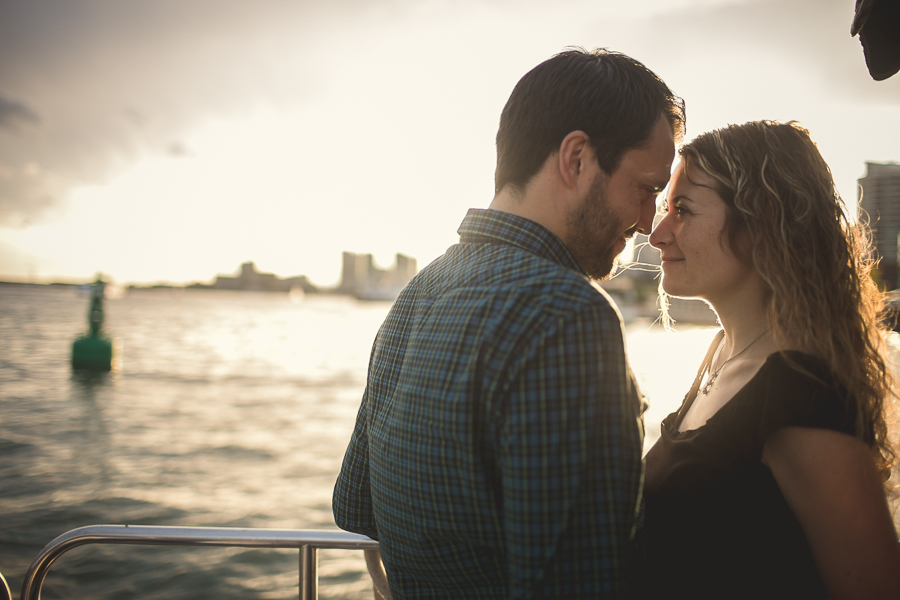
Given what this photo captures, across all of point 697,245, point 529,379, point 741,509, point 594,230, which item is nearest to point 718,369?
point 697,245

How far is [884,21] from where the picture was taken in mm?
1502

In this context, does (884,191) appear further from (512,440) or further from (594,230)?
(512,440)

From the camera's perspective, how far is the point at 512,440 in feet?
3.00

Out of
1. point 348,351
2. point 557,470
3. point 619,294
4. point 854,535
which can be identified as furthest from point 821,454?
point 619,294

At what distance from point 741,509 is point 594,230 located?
0.92 meters

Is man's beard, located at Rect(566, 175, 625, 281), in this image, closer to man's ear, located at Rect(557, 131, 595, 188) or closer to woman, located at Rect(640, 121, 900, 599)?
man's ear, located at Rect(557, 131, 595, 188)

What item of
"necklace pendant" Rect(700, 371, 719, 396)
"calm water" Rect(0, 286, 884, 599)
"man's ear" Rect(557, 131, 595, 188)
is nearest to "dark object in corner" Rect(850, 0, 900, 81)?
"man's ear" Rect(557, 131, 595, 188)

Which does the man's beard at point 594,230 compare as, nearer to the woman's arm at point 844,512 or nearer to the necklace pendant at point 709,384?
the woman's arm at point 844,512

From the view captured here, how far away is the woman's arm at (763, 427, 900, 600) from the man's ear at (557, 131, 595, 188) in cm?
90

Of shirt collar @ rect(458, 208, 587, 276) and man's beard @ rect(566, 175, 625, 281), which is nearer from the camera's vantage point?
shirt collar @ rect(458, 208, 587, 276)

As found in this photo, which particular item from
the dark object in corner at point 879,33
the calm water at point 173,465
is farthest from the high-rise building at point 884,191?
the calm water at point 173,465

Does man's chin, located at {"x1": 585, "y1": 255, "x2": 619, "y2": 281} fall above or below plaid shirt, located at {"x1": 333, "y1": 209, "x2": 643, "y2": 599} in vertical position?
above

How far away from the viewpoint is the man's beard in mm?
1319

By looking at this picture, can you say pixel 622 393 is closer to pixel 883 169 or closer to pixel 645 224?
pixel 645 224
